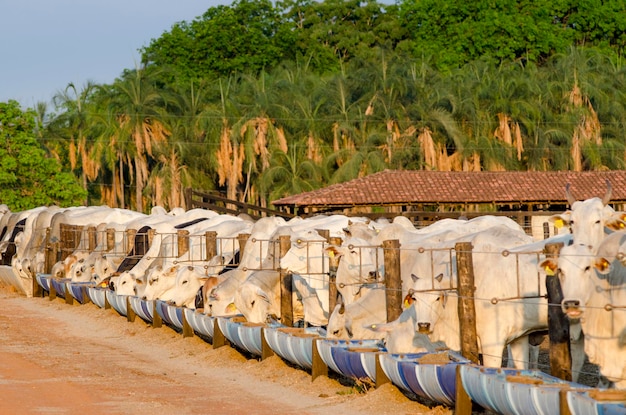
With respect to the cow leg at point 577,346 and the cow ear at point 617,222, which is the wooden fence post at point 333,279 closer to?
the cow leg at point 577,346

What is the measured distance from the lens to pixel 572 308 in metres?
10.2

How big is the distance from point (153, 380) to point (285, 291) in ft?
9.26

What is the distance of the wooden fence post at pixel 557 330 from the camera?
1122 centimetres

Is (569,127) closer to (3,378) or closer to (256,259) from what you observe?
(256,259)

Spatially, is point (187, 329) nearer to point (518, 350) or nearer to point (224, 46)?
point (518, 350)

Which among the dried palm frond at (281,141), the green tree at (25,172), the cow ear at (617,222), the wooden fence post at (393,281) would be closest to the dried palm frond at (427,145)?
the dried palm frond at (281,141)

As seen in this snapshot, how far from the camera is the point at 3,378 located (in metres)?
15.2

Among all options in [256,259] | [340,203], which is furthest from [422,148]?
[256,259]

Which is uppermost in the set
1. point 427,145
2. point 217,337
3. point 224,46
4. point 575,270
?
point 224,46

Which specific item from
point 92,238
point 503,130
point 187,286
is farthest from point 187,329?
point 503,130

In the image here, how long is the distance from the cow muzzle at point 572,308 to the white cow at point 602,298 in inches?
8.3

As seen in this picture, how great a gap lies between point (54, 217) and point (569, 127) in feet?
97.7

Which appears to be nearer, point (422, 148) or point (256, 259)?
point (256, 259)

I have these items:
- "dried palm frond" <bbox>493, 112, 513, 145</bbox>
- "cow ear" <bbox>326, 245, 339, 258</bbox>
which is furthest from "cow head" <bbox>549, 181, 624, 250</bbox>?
"dried palm frond" <bbox>493, 112, 513, 145</bbox>
